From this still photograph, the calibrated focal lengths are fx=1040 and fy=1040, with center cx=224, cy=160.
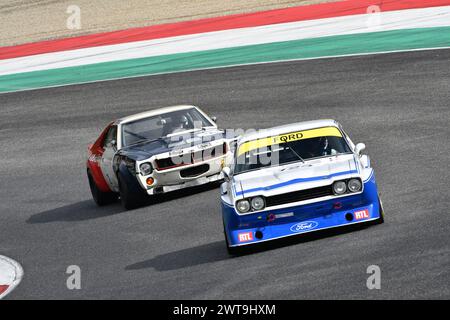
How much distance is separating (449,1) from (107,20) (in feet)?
40.6

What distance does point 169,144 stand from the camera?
15.0m

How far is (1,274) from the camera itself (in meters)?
11.9

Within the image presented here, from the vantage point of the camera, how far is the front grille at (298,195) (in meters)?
10.4

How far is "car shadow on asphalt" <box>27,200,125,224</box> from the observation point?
15.1 m

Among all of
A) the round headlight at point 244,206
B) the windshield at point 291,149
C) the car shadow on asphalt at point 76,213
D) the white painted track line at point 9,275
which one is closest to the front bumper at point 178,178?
the car shadow on asphalt at point 76,213

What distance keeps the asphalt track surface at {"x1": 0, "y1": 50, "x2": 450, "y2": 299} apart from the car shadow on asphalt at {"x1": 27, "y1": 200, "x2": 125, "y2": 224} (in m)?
0.05

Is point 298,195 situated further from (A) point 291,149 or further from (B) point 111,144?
(B) point 111,144

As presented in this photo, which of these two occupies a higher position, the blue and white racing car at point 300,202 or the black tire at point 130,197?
the black tire at point 130,197

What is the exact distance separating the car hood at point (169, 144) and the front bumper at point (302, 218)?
4.35 m

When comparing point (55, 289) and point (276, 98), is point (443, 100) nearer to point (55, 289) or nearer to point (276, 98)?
point (276, 98)

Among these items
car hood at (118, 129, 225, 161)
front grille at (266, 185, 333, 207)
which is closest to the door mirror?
car hood at (118, 129, 225, 161)

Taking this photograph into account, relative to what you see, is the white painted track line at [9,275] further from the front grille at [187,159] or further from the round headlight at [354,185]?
the round headlight at [354,185]

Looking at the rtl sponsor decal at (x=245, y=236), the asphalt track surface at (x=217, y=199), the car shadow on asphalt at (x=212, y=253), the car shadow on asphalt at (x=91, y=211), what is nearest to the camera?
the asphalt track surface at (x=217, y=199)

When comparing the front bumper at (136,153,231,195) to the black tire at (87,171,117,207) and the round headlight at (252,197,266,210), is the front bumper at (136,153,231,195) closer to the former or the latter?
the black tire at (87,171,117,207)
